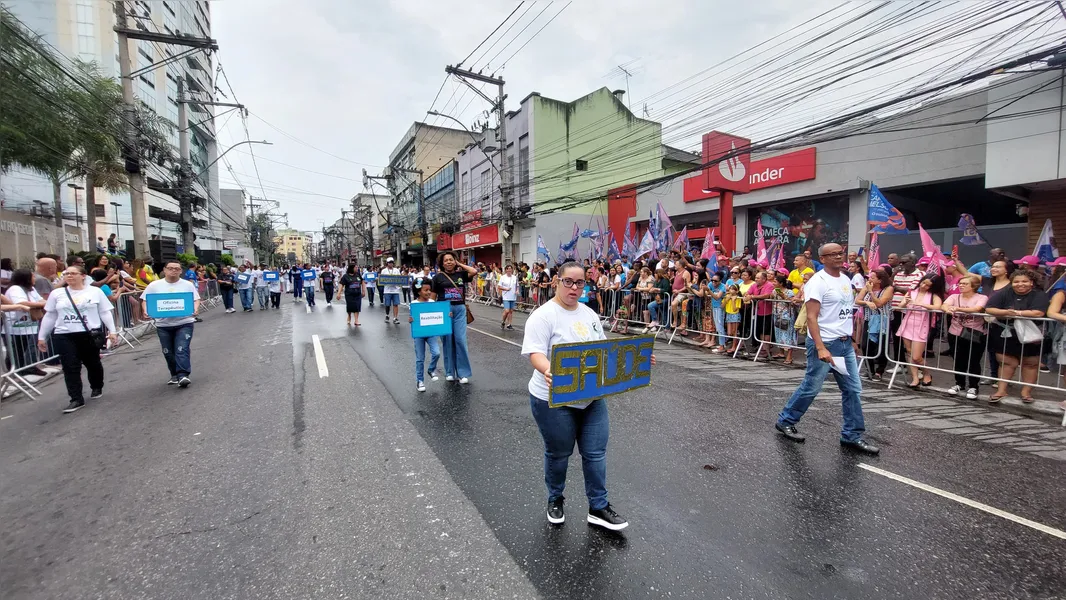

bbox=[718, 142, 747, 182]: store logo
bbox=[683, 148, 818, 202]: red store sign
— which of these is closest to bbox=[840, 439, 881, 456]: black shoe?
bbox=[718, 142, 747, 182]: store logo

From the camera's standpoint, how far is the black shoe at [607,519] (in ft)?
9.84

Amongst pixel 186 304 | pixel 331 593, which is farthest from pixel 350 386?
pixel 331 593

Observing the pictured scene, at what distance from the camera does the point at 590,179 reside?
2920cm

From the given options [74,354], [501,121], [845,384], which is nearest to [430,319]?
[74,354]

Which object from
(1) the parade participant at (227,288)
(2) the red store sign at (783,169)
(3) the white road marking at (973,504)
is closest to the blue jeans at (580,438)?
(3) the white road marking at (973,504)

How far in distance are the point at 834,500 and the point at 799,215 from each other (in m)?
15.8

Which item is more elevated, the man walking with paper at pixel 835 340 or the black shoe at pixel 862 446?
the man walking with paper at pixel 835 340

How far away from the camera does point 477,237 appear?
32.8m

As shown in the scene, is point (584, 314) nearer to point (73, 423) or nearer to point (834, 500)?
point (834, 500)

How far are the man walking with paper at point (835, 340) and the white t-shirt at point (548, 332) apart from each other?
2.63m

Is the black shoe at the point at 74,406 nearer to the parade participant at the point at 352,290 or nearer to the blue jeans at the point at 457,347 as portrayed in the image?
the blue jeans at the point at 457,347

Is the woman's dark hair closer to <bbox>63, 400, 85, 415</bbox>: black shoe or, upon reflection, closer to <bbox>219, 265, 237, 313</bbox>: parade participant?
<bbox>63, 400, 85, 415</bbox>: black shoe

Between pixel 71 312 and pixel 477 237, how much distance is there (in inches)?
1075

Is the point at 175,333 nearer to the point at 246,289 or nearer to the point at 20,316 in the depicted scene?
the point at 20,316
